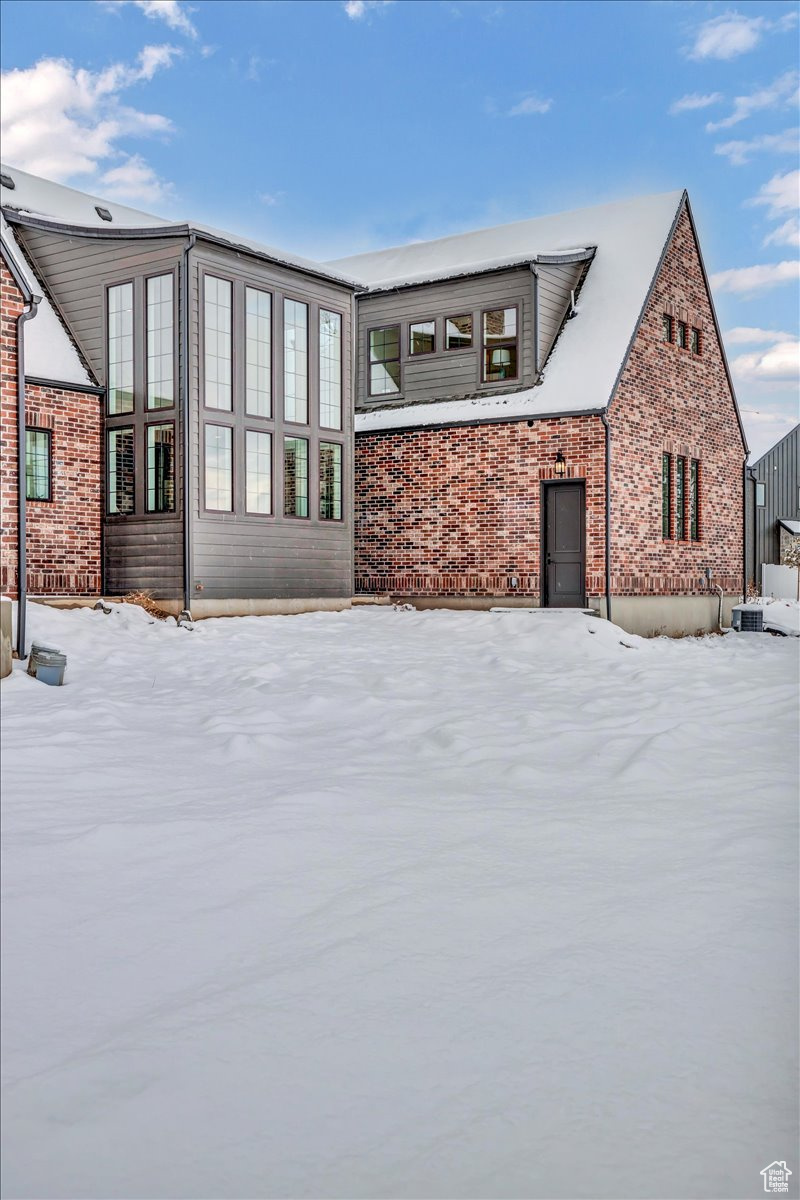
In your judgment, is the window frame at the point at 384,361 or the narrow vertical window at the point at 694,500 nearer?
the window frame at the point at 384,361

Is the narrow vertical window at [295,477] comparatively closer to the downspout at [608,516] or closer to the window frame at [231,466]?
the window frame at [231,466]

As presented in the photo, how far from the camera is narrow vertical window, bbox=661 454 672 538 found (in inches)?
659

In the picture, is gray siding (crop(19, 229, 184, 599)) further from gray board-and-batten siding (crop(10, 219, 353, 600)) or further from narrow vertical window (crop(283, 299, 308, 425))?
narrow vertical window (crop(283, 299, 308, 425))

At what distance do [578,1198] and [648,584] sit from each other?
1455 centimetres

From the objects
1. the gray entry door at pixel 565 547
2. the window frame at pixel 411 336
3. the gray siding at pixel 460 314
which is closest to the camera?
the gray entry door at pixel 565 547

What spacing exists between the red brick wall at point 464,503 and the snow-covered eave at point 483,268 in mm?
2627

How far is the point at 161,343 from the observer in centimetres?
1311

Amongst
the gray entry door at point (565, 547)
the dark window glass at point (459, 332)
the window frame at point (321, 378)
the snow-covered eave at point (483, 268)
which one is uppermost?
the snow-covered eave at point (483, 268)

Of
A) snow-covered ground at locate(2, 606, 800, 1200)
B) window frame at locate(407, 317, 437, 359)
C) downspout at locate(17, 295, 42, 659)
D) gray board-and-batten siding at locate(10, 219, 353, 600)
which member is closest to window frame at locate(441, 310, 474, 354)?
window frame at locate(407, 317, 437, 359)

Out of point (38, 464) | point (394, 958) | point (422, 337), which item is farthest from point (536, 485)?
point (394, 958)

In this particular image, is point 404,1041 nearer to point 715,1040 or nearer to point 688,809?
point 715,1040

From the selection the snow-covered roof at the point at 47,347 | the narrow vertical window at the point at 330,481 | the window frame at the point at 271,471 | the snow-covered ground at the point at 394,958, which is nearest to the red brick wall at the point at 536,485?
the narrow vertical window at the point at 330,481

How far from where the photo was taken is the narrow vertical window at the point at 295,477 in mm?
14281

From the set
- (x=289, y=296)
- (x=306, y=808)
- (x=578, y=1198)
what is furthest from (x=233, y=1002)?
(x=289, y=296)
